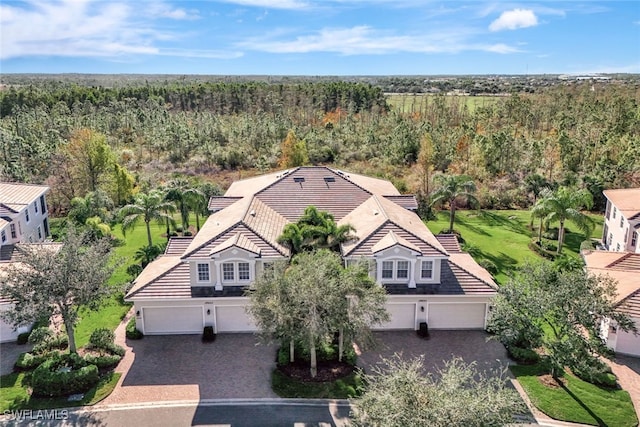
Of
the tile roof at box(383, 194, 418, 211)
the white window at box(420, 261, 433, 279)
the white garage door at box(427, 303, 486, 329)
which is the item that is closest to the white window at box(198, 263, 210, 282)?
the white window at box(420, 261, 433, 279)

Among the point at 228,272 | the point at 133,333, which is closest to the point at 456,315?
the point at 228,272

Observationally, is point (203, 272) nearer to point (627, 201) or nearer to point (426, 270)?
point (426, 270)

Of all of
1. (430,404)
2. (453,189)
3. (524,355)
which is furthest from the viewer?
(453,189)

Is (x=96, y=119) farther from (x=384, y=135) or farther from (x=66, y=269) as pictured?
(x=66, y=269)

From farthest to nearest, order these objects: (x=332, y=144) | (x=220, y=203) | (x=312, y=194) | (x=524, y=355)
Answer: (x=332, y=144) → (x=220, y=203) → (x=312, y=194) → (x=524, y=355)

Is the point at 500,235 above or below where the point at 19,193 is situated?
below

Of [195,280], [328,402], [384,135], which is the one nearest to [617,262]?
[328,402]
